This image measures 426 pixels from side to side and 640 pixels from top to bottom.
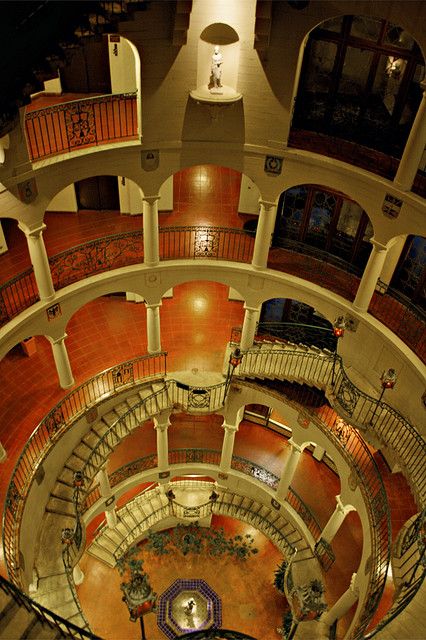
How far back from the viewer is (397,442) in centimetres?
1425

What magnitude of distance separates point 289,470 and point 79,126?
40.7 feet

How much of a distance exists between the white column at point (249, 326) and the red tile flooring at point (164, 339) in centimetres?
88

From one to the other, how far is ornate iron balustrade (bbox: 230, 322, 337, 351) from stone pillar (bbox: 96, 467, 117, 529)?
6.09 metres

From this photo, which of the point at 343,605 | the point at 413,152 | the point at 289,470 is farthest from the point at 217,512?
the point at 413,152

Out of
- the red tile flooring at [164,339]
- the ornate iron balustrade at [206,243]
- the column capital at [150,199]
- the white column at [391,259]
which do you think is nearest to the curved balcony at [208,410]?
the red tile flooring at [164,339]

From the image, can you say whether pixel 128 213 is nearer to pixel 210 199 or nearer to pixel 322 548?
pixel 210 199

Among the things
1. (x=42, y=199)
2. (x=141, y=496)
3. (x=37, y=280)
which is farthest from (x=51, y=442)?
(x=141, y=496)

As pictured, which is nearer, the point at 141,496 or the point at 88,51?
the point at 88,51

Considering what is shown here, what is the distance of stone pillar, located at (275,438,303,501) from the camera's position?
18156mm

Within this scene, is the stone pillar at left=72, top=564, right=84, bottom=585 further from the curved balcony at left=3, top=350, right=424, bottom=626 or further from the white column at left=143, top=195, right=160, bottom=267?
the white column at left=143, top=195, right=160, bottom=267

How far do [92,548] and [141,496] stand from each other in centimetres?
250

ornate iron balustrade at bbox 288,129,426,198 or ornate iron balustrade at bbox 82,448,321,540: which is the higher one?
ornate iron balustrade at bbox 288,129,426,198

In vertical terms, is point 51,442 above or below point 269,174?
below

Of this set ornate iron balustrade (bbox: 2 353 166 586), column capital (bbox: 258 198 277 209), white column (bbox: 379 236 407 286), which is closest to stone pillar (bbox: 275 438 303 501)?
ornate iron balustrade (bbox: 2 353 166 586)
